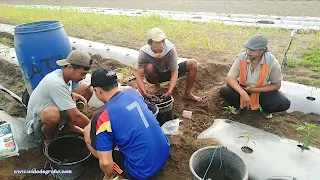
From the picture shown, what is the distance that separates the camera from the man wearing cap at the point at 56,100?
2.27m

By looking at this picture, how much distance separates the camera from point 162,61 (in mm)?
3168

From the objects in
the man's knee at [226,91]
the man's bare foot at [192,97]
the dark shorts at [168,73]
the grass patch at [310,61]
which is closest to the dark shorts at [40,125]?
the dark shorts at [168,73]

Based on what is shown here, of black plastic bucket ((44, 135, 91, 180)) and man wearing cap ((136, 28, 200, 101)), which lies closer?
black plastic bucket ((44, 135, 91, 180))

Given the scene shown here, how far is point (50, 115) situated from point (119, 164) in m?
0.84

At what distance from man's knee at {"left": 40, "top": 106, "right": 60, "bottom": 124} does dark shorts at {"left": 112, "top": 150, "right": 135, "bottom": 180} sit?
73 centimetres

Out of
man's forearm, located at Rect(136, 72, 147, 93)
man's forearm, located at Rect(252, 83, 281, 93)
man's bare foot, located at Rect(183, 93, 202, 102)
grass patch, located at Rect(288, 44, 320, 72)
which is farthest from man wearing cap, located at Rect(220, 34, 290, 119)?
grass patch, located at Rect(288, 44, 320, 72)

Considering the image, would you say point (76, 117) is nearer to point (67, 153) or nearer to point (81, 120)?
point (81, 120)

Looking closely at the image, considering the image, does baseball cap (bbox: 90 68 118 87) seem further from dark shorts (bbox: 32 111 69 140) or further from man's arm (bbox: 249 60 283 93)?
man's arm (bbox: 249 60 283 93)

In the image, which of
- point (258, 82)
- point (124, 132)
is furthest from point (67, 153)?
point (258, 82)

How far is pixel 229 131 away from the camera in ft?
8.23

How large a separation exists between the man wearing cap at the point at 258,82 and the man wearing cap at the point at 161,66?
2.07 ft

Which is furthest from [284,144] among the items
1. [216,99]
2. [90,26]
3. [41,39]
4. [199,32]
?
[90,26]

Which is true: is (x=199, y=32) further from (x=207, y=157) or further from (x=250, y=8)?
(x=250, y=8)

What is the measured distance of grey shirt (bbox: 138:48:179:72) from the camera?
3.12m
